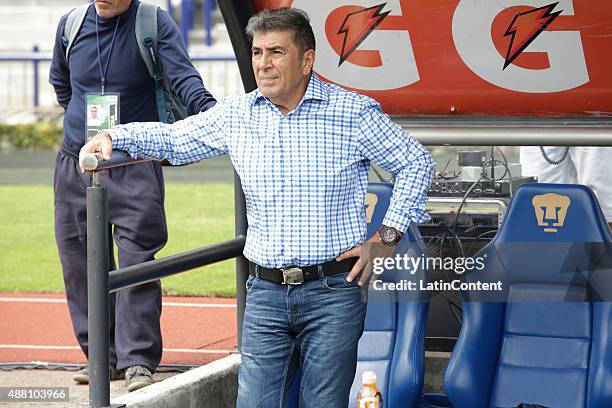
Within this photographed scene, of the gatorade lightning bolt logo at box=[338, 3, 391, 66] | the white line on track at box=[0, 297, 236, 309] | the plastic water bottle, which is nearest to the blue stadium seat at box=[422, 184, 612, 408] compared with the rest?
the plastic water bottle

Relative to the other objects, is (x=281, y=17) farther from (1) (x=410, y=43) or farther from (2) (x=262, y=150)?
(1) (x=410, y=43)

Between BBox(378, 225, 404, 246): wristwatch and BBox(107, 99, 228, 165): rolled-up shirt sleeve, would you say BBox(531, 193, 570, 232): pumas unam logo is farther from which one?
BBox(107, 99, 228, 165): rolled-up shirt sleeve

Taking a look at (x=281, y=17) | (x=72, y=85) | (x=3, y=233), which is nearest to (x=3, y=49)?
(x=3, y=233)

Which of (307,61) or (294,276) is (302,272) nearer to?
(294,276)

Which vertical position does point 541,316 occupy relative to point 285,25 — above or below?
below

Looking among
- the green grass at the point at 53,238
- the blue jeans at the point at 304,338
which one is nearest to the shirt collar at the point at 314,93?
the blue jeans at the point at 304,338

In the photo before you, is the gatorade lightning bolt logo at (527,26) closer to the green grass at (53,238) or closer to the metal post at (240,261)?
the metal post at (240,261)

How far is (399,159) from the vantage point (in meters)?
4.14

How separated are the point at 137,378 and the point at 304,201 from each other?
6.21ft

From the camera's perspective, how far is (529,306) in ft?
16.8

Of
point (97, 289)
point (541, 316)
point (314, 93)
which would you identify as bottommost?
point (541, 316)

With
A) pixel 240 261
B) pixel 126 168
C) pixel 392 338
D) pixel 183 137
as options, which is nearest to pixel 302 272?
pixel 183 137

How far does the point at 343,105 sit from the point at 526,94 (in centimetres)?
166

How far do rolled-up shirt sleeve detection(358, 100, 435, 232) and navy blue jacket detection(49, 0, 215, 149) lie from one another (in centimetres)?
177
